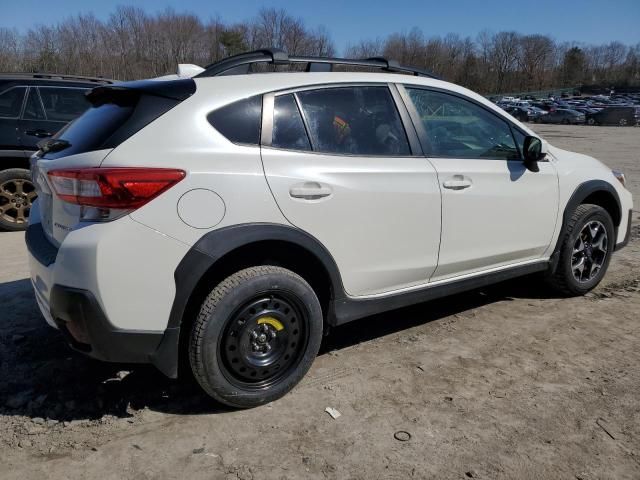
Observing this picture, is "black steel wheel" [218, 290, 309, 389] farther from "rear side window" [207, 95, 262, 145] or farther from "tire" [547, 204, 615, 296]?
"tire" [547, 204, 615, 296]

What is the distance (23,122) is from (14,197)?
0.94 meters

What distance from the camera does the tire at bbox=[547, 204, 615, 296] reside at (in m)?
4.38

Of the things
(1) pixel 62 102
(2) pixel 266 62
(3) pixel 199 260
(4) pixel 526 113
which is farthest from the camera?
(4) pixel 526 113

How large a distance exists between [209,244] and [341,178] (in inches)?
33.6

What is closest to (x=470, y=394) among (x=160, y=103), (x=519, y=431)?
(x=519, y=431)

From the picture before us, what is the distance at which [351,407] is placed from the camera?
298cm

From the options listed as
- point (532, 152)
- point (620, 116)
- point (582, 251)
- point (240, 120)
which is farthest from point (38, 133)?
point (620, 116)

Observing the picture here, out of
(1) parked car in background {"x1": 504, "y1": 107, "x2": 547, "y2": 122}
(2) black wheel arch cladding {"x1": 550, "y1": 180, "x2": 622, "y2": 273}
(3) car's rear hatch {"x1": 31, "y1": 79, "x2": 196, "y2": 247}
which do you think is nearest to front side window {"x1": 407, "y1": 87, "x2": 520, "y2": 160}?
(2) black wheel arch cladding {"x1": 550, "y1": 180, "x2": 622, "y2": 273}

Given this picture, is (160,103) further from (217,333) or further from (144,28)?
(144,28)

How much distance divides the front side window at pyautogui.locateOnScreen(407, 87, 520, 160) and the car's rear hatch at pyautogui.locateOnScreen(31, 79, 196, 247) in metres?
1.56

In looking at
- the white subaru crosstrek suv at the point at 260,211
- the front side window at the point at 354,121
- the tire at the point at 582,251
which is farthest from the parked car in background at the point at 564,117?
the front side window at the point at 354,121

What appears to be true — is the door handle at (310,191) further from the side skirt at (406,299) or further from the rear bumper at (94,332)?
the rear bumper at (94,332)

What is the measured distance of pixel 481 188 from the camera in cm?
364

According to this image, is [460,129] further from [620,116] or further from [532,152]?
[620,116]
